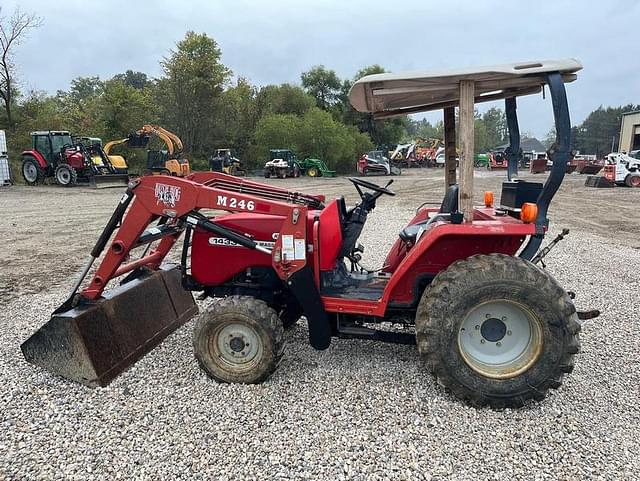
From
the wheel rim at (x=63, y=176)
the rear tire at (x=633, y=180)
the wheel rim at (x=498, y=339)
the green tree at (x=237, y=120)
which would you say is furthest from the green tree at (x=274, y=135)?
the wheel rim at (x=498, y=339)

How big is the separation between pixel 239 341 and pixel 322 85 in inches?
1643

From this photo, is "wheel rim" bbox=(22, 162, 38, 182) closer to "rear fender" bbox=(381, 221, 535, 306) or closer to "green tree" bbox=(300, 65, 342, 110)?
"rear fender" bbox=(381, 221, 535, 306)

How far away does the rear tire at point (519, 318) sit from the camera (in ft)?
8.91

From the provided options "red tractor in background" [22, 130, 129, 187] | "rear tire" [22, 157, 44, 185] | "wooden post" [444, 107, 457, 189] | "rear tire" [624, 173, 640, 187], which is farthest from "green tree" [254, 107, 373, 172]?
"wooden post" [444, 107, 457, 189]

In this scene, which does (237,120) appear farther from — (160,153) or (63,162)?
(63,162)

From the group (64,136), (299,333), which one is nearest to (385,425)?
(299,333)

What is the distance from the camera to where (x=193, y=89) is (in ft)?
100

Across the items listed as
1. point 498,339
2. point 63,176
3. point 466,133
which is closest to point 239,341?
point 498,339

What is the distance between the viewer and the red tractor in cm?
274

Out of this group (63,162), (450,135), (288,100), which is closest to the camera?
(450,135)

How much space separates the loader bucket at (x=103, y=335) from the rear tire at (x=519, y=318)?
208cm

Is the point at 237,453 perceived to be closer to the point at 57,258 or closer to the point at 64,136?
the point at 57,258

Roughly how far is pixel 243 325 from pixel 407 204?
11.6 m

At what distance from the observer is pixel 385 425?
105 inches
